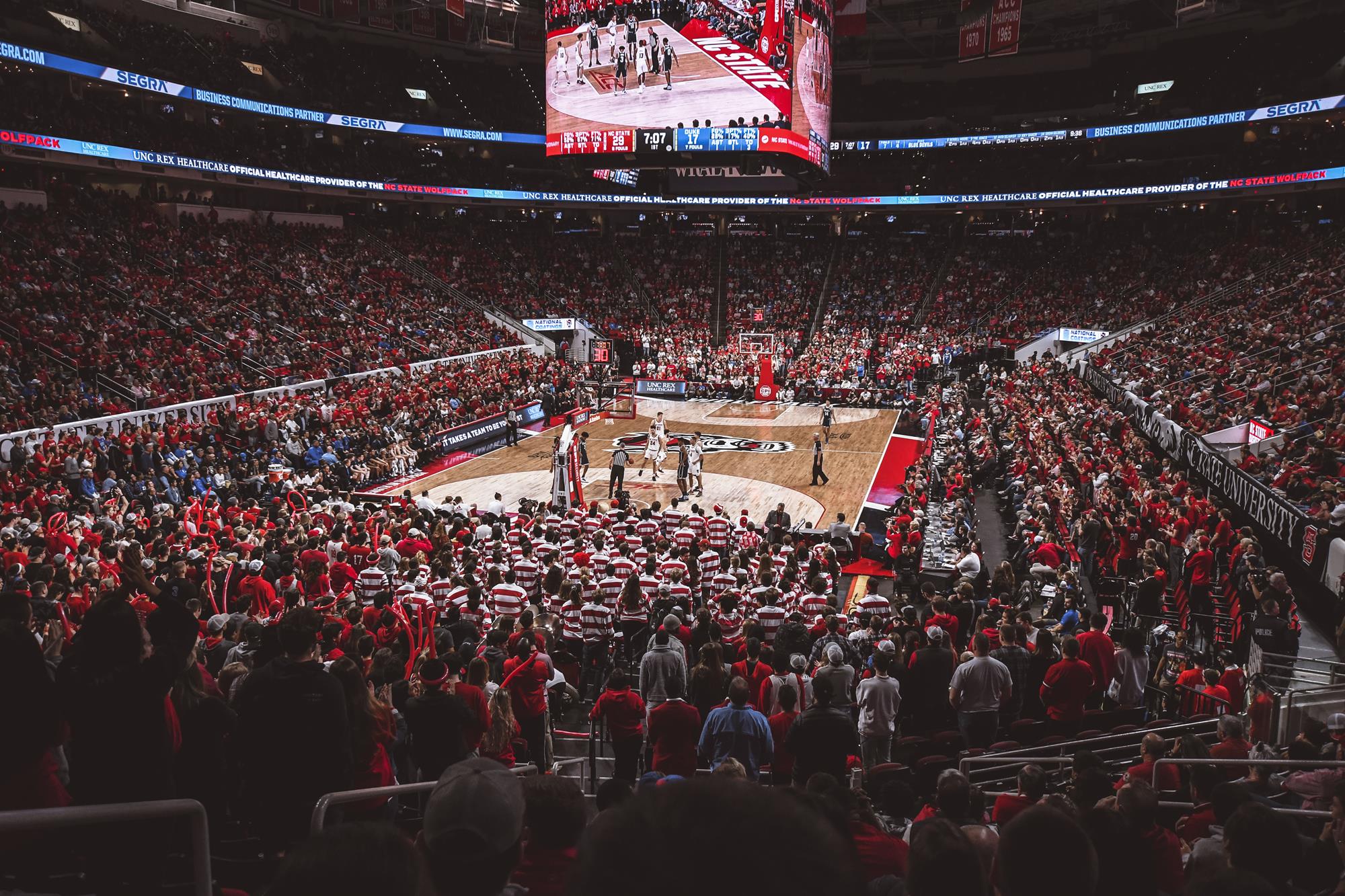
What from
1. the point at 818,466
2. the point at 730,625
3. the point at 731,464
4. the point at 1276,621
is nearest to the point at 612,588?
the point at 730,625

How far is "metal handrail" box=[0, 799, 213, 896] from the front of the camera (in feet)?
7.79

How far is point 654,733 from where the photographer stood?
653cm

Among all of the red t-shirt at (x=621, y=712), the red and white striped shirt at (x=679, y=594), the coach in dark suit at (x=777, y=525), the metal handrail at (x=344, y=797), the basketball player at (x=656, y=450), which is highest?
the basketball player at (x=656, y=450)

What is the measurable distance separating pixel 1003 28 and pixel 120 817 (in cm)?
3494

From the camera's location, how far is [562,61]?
25688mm

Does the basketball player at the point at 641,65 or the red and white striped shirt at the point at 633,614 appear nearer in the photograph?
the red and white striped shirt at the point at 633,614

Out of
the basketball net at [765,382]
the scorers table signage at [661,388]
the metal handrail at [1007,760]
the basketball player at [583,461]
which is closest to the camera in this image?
the metal handrail at [1007,760]

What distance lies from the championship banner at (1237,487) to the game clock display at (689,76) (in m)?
11.4

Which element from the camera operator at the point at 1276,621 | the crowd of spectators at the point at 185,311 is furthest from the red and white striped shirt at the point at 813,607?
the crowd of spectators at the point at 185,311

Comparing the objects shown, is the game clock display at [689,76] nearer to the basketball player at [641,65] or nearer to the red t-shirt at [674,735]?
the basketball player at [641,65]

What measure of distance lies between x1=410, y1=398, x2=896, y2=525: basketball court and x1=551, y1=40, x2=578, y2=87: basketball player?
35.4 ft

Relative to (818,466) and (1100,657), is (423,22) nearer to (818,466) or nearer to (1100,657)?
(818,466)

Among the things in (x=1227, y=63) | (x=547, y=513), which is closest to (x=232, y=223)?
(x=547, y=513)

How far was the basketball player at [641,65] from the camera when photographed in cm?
2436
